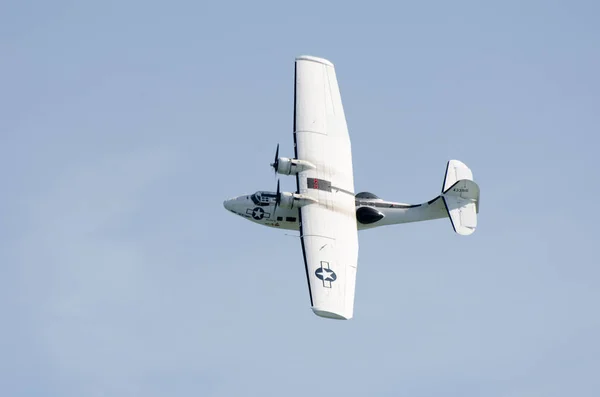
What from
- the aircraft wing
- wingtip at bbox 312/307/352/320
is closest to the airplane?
the aircraft wing

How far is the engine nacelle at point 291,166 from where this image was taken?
8638 cm

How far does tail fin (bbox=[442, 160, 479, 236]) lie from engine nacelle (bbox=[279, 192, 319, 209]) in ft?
30.1

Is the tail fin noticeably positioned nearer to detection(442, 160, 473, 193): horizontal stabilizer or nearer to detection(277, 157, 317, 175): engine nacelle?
detection(442, 160, 473, 193): horizontal stabilizer

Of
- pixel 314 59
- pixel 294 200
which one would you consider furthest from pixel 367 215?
pixel 314 59

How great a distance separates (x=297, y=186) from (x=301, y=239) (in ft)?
16.8

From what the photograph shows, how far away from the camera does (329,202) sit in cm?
8450

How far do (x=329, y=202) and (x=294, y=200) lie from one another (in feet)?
7.34

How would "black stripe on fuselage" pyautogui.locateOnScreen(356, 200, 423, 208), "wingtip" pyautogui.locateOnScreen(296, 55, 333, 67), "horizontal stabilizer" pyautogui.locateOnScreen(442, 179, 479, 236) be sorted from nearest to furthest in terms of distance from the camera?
"horizontal stabilizer" pyautogui.locateOnScreen(442, 179, 479, 236) → "black stripe on fuselage" pyautogui.locateOnScreen(356, 200, 423, 208) → "wingtip" pyautogui.locateOnScreen(296, 55, 333, 67)

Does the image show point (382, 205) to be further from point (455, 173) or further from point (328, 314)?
point (328, 314)

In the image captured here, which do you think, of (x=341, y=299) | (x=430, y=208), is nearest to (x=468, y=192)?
(x=430, y=208)

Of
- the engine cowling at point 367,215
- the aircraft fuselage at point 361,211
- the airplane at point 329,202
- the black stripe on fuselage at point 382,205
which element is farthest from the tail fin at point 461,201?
the engine cowling at point 367,215

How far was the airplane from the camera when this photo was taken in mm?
81000

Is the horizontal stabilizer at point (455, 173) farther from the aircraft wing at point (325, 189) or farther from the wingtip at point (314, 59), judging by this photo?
the wingtip at point (314, 59)

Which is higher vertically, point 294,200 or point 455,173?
point 455,173
